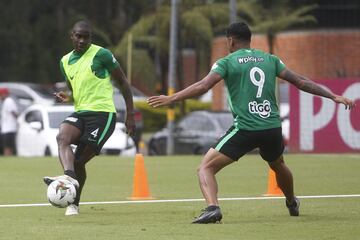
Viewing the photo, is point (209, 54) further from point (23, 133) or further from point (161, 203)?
point (161, 203)

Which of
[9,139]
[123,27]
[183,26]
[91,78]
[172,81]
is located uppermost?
[91,78]

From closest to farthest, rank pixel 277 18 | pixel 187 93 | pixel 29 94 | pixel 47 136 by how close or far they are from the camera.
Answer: pixel 187 93
pixel 47 136
pixel 277 18
pixel 29 94

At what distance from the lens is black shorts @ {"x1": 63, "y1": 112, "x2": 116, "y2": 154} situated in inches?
525

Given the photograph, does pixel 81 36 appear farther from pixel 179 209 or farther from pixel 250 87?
pixel 179 209

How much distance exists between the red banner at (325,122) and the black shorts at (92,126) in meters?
15.6

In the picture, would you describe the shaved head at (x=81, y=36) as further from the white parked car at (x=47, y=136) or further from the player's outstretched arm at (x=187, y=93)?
the white parked car at (x=47, y=136)

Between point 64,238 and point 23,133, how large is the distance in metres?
19.5

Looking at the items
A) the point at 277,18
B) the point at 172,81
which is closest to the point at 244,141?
the point at 172,81

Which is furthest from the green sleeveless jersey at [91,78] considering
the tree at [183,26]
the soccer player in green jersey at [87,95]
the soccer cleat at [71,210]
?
the tree at [183,26]

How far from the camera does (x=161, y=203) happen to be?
49.2 ft

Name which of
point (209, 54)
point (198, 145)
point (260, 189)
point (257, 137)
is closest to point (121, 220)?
point (257, 137)

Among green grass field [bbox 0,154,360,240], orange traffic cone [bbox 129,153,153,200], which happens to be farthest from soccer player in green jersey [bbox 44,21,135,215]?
orange traffic cone [bbox 129,153,153,200]

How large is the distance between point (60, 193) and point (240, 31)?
254cm

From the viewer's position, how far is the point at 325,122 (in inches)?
1135
